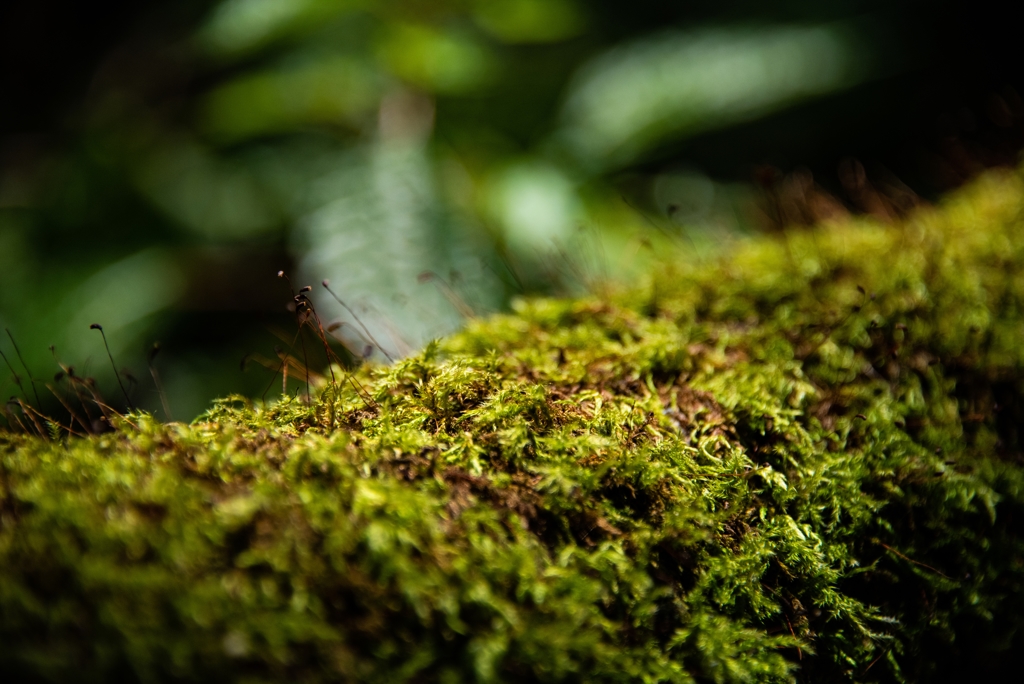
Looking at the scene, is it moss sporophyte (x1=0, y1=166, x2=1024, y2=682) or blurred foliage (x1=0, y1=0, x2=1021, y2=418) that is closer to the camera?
moss sporophyte (x1=0, y1=166, x2=1024, y2=682)

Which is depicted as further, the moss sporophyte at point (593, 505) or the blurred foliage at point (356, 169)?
the blurred foliage at point (356, 169)

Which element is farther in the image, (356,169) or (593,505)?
(356,169)

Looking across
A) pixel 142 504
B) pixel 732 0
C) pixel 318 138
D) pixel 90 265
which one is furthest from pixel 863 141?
pixel 142 504

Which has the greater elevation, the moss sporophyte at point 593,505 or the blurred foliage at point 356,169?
the blurred foliage at point 356,169

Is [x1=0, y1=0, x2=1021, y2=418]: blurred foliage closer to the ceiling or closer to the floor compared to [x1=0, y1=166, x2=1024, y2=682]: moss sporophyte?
closer to the ceiling

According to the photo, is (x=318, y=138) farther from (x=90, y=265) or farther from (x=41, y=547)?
(x=41, y=547)
